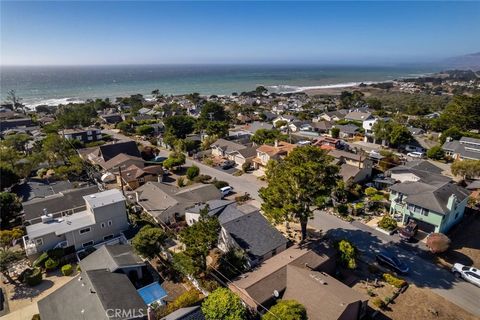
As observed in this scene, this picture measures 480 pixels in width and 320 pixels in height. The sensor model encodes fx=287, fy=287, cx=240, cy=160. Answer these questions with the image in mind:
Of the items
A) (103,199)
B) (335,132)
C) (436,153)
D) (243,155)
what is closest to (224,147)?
(243,155)

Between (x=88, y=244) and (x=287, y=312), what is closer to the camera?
(x=287, y=312)

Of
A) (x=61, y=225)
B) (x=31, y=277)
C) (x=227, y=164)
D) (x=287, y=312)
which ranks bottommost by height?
(x=31, y=277)

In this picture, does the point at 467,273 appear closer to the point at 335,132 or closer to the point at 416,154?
the point at 416,154

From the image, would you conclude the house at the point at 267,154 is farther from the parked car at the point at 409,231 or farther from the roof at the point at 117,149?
the roof at the point at 117,149

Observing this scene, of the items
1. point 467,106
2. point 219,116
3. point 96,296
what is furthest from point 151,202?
point 467,106

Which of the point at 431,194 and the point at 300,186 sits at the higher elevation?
the point at 300,186

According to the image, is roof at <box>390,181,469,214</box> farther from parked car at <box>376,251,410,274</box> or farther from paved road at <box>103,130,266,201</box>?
paved road at <box>103,130,266,201</box>

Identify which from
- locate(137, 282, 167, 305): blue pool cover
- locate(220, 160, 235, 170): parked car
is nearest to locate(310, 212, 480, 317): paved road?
locate(137, 282, 167, 305): blue pool cover
